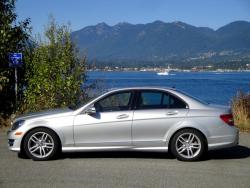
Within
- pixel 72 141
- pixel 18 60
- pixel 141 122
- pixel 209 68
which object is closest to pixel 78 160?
pixel 72 141

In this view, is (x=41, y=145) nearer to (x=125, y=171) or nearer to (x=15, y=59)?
(x=125, y=171)

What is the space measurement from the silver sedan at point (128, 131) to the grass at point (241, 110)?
5762mm

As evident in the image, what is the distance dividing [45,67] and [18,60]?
100 cm

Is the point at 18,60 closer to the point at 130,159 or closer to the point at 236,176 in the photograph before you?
the point at 130,159

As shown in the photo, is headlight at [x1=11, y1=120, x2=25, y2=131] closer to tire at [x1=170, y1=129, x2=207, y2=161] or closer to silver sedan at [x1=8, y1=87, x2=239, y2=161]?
silver sedan at [x1=8, y1=87, x2=239, y2=161]

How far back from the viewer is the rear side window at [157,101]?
10156 mm

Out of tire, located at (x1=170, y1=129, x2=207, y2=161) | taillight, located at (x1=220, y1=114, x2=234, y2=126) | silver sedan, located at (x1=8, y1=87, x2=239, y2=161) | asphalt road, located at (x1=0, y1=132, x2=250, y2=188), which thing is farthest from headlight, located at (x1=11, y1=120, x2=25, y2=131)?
taillight, located at (x1=220, y1=114, x2=234, y2=126)

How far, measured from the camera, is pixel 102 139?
9.92 m

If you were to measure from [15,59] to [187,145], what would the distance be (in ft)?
26.4

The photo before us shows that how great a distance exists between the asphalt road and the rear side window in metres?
0.99

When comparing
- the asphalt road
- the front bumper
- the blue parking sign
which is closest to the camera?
the asphalt road

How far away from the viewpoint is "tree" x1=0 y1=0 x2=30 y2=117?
16734 mm

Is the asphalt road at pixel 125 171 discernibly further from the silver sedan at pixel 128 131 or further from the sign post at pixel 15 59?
the sign post at pixel 15 59

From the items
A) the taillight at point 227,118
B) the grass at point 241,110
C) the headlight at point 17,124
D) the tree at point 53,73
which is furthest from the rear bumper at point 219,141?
the tree at point 53,73
